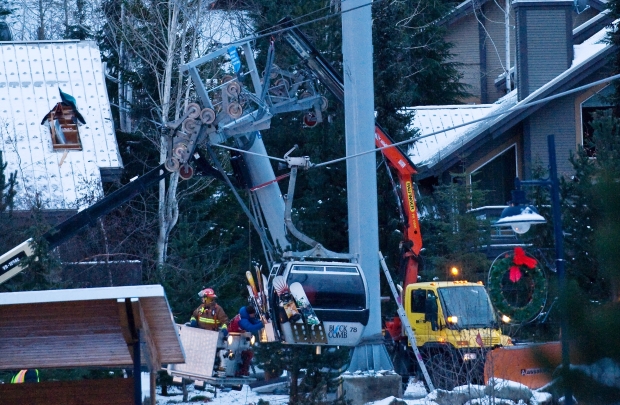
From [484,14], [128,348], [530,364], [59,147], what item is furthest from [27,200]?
[484,14]

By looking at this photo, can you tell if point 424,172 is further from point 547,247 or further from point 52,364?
point 52,364

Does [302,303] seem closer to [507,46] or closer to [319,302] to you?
[319,302]

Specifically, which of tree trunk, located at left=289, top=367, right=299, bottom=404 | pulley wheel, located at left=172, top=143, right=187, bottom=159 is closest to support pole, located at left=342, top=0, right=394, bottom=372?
pulley wheel, located at left=172, top=143, right=187, bottom=159

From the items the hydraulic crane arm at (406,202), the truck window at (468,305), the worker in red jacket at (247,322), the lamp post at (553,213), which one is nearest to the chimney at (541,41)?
the hydraulic crane arm at (406,202)

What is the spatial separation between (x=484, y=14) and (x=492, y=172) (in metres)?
14.9

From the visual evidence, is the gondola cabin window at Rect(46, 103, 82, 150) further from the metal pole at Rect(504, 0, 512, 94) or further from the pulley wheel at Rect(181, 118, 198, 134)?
the metal pole at Rect(504, 0, 512, 94)

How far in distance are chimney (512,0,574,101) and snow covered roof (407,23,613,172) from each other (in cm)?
53

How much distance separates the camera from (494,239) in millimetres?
29219

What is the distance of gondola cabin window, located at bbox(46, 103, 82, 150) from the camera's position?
97.3 ft

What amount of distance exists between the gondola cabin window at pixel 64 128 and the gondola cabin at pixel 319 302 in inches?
568

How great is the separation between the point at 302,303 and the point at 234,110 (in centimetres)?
340

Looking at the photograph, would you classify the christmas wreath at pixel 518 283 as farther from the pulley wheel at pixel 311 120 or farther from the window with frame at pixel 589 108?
the window with frame at pixel 589 108

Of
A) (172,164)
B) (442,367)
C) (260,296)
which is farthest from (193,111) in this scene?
(442,367)

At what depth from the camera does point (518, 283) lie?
17984mm
